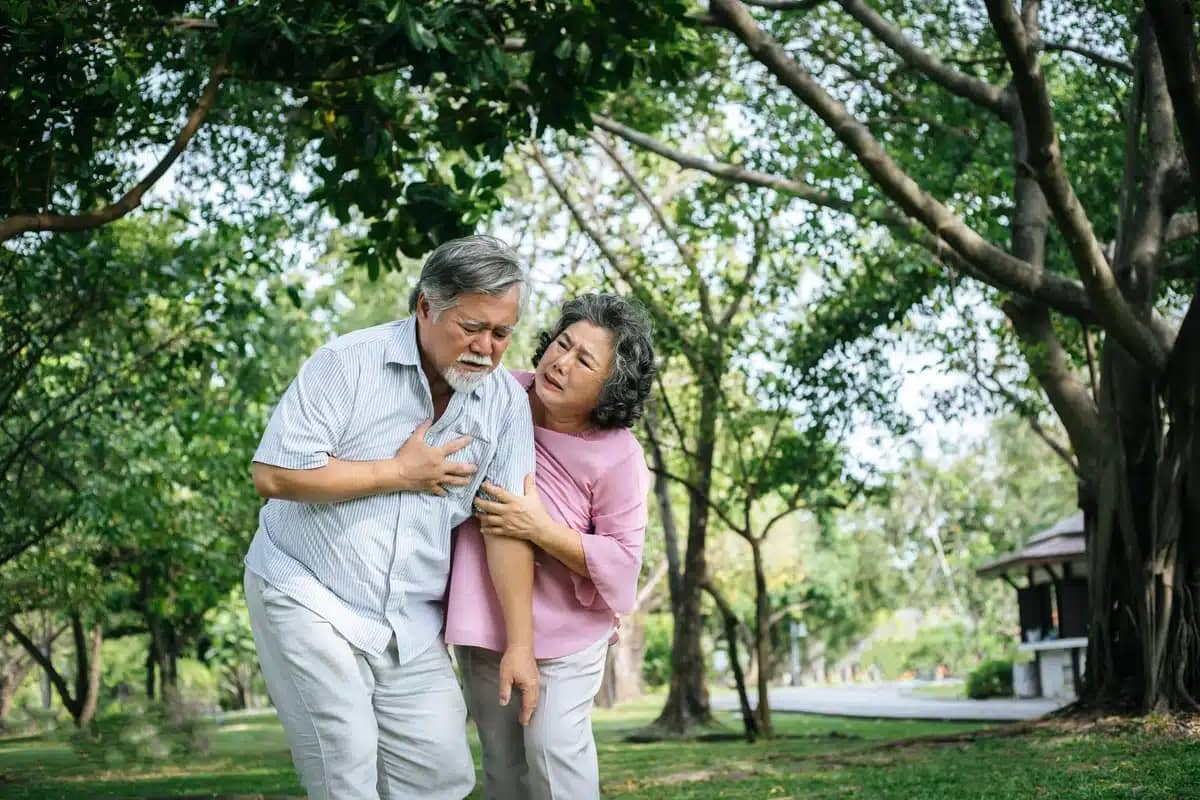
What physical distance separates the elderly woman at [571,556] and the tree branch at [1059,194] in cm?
497

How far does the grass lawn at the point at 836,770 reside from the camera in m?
7.77

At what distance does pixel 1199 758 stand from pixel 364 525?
6.23 metres

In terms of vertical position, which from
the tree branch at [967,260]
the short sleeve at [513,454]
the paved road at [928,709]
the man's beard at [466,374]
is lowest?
the paved road at [928,709]

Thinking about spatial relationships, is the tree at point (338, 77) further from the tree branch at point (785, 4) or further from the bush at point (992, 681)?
the bush at point (992, 681)

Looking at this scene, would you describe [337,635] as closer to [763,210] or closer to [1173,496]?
[1173,496]

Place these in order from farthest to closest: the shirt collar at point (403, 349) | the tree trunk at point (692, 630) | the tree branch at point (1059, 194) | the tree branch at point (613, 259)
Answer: the tree trunk at point (692, 630), the tree branch at point (613, 259), the tree branch at point (1059, 194), the shirt collar at point (403, 349)

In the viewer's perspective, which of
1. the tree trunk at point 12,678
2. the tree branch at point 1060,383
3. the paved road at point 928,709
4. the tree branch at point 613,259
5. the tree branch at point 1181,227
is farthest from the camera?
the tree trunk at point 12,678

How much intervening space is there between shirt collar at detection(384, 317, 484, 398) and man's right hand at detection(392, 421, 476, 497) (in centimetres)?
17

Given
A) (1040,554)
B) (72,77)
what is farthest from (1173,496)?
(1040,554)

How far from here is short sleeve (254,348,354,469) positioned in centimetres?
355

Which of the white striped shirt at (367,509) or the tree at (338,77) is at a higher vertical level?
the tree at (338,77)

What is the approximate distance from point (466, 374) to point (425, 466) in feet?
0.89

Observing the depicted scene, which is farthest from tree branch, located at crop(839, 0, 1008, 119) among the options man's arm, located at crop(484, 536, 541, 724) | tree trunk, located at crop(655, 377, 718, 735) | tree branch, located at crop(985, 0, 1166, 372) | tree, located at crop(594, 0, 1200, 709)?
man's arm, located at crop(484, 536, 541, 724)

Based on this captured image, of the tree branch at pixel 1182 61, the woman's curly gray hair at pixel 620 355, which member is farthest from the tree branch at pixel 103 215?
the tree branch at pixel 1182 61
